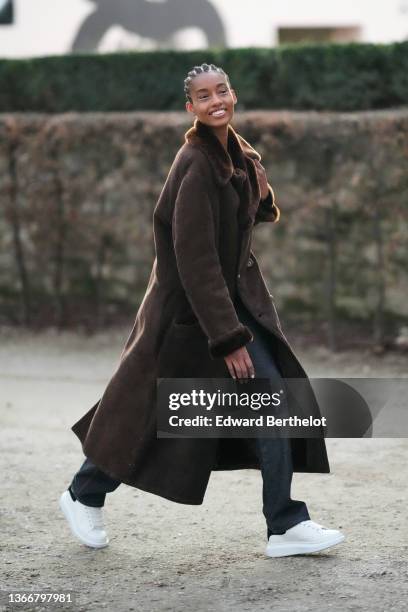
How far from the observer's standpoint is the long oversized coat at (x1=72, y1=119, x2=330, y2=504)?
13.0 feet

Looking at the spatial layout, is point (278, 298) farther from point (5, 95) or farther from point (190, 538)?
point (190, 538)

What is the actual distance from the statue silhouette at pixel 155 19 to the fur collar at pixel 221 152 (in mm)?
10310

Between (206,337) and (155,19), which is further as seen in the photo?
(155,19)

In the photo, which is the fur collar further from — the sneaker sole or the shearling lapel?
the sneaker sole

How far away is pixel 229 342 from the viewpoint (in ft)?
13.1

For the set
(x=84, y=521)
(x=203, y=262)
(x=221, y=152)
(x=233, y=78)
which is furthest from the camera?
(x=233, y=78)

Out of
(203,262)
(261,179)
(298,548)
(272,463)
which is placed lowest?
(298,548)

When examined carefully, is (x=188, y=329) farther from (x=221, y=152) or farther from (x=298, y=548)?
(x=298, y=548)

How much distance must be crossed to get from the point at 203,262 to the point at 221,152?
41 centimetres

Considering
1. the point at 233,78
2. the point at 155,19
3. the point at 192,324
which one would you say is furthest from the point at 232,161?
the point at 155,19

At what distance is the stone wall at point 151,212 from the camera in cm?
886

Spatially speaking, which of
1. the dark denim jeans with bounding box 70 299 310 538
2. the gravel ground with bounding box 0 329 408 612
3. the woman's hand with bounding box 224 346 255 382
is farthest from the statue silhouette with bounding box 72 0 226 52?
the woman's hand with bounding box 224 346 255 382

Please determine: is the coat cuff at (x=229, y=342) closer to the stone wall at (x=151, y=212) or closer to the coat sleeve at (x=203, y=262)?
the coat sleeve at (x=203, y=262)

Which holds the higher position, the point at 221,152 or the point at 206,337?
the point at 221,152
